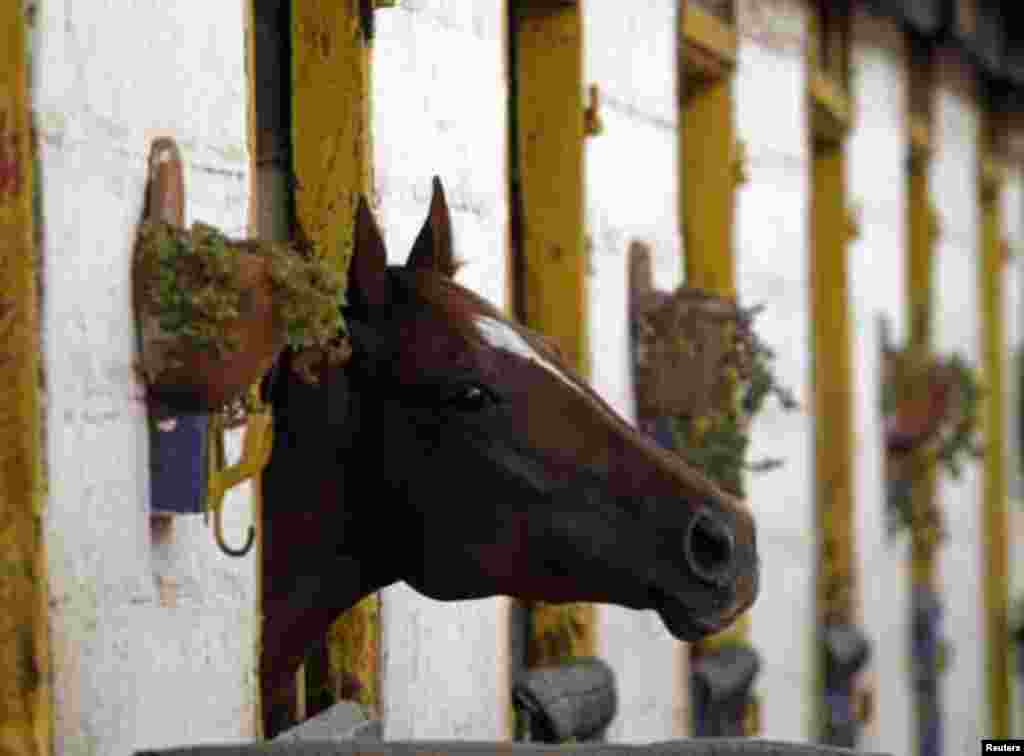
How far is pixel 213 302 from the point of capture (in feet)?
21.8

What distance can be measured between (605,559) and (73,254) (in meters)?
1.48

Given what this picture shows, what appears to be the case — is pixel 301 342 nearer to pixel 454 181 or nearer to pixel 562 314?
pixel 454 181

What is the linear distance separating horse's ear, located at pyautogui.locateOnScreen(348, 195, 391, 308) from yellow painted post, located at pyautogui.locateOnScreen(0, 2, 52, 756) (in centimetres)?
136

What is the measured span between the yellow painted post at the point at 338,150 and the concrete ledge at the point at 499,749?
7.13 feet

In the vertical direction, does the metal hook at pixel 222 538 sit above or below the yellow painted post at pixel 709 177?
below

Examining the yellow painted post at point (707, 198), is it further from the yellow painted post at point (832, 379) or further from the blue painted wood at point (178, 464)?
the blue painted wood at point (178, 464)

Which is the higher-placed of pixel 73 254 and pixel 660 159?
Answer: pixel 660 159

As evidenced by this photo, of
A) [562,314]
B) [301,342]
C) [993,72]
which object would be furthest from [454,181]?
[993,72]

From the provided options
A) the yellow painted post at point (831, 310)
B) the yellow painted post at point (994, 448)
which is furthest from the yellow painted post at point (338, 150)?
the yellow painted post at point (994, 448)

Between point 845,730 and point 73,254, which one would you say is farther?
point 845,730

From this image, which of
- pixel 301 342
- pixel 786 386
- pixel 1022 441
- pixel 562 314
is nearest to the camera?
pixel 301 342

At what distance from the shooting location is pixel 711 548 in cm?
738

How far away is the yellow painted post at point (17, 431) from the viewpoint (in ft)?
20.0

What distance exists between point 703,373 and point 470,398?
3.50 metres
